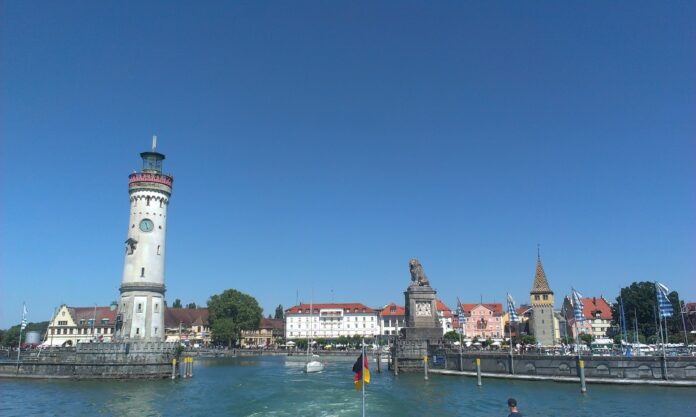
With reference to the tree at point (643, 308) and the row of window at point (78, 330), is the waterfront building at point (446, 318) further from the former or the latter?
the row of window at point (78, 330)

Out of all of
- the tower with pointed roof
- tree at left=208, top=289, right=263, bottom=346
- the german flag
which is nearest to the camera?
the german flag

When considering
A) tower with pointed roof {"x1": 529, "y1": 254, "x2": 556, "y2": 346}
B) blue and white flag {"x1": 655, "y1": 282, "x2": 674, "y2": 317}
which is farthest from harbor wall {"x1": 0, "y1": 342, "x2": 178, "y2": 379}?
tower with pointed roof {"x1": 529, "y1": 254, "x2": 556, "y2": 346}

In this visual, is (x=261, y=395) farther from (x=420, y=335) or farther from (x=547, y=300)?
(x=547, y=300)

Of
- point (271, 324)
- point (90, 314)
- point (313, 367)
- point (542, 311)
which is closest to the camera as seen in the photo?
point (313, 367)

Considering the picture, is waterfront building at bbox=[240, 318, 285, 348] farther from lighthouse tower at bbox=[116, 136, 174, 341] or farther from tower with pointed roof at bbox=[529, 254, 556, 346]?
lighthouse tower at bbox=[116, 136, 174, 341]

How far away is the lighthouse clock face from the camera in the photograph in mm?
66062

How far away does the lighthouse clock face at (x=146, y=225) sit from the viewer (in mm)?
66062

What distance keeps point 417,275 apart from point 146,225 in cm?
3768

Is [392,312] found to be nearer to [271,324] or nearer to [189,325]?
[271,324]

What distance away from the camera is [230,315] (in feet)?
445

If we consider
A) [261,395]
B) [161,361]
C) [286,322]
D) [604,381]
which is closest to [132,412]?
[261,395]

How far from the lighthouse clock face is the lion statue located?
36.4 m

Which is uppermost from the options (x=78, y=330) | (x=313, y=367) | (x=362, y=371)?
(x=362, y=371)

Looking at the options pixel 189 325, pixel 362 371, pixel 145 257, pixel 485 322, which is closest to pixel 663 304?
pixel 362 371
